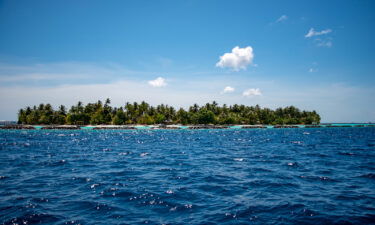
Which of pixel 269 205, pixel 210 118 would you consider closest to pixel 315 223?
pixel 269 205

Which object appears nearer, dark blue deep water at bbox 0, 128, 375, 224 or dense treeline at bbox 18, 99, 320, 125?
dark blue deep water at bbox 0, 128, 375, 224

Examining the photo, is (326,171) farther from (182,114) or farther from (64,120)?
(64,120)

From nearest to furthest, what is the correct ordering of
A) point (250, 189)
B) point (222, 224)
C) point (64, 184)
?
point (222, 224) → point (250, 189) → point (64, 184)

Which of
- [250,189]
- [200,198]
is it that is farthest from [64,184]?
[250,189]


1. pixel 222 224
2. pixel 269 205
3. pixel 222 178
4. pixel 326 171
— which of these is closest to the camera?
pixel 222 224

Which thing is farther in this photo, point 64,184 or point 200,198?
point 64,184

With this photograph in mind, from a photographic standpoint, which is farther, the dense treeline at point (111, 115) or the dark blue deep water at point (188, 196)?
the dense treeline at point (111, 115)

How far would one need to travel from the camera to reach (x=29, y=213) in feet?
33.3

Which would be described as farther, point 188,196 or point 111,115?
point 111,115

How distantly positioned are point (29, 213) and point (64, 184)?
5.76 meters

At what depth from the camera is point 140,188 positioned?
14.7 m

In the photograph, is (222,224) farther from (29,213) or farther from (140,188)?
(29,213)

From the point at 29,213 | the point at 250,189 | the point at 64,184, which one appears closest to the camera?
the point at 29,213

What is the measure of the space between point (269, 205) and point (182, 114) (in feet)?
594
